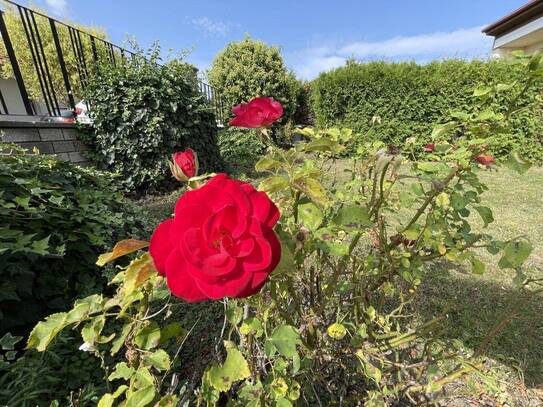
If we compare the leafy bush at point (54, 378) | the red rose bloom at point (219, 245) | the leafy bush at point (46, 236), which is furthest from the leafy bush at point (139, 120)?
the red rose bloom at point (219, 245)

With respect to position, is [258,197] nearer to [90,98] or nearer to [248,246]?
[248,246]

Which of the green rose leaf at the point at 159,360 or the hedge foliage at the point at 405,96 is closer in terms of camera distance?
the green rose leaf at the point at 159,360

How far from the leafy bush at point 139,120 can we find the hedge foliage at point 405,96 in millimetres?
4700

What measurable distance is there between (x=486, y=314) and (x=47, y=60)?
1123cm

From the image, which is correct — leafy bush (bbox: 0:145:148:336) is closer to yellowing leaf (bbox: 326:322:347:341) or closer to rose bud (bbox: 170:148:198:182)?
rose bud (bbox: 170:148:198:182)

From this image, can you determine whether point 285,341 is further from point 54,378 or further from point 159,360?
point 54,378

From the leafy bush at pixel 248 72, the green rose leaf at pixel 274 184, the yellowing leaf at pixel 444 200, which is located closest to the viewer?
the green rose leaf at pixel 274 184

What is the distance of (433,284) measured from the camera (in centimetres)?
245

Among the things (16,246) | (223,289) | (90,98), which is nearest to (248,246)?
(223,289)

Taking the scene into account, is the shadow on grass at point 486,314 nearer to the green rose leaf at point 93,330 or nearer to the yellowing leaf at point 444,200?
the yellowing leaf at point 444,200

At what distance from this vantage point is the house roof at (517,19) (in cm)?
764

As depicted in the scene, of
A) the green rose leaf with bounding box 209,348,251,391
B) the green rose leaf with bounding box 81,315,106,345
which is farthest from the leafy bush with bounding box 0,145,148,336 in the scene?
the green rose leaf with bounding box 209,348,251,391

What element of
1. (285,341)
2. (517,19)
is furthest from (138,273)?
(517,19)

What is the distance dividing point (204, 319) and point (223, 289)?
1767mm
